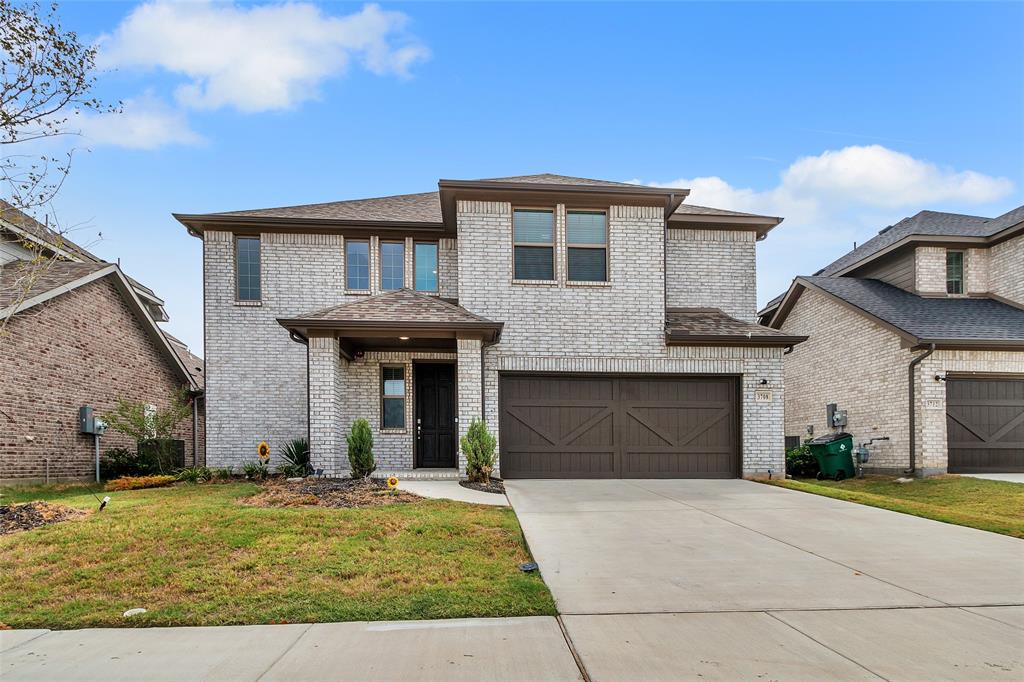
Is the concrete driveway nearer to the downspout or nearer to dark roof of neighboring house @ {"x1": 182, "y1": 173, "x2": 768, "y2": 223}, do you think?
the downspout

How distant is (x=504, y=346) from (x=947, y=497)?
891cm

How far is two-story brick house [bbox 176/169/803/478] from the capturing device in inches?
486

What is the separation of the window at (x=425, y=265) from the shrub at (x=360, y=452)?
4442 mm

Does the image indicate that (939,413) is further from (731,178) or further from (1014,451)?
(731,178)

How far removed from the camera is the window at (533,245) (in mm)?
12805

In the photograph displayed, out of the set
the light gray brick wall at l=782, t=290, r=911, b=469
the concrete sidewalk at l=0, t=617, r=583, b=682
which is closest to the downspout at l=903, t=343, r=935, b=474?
the light gray brick wall at l=782, t=290, r=911, b=469

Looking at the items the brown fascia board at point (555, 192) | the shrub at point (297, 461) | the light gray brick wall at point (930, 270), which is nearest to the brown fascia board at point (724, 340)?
the brown fascia board at point (555, 192)

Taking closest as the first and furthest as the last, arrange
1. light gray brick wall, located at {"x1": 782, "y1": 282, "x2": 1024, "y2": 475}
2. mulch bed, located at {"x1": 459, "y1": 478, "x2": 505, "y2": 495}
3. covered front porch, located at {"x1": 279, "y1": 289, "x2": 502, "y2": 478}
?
mulch bed, located at {"x1": 459, "y1": 478, "x2": 505, "y2": 495}
covered front porch, located at {"x1": 279, "y1": 289, "x2": 502, "y2": 478}
light gray brick wall, located at {"x1": 782, "y1": 282, "x2": 1024, "y2": 475}

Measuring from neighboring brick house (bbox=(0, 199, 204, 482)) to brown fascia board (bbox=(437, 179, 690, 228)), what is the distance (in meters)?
6.93

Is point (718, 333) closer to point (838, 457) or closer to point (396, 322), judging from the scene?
point (838, 457)

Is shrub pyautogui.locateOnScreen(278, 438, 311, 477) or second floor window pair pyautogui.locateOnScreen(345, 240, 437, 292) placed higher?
second floor window pair pyautogui.locateOnScreen(345, 240, 437, 292)

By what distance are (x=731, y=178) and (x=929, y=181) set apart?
80.2 feet

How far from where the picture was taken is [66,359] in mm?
13898

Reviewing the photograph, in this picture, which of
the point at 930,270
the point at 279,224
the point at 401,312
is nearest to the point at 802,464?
the point at 930,270
